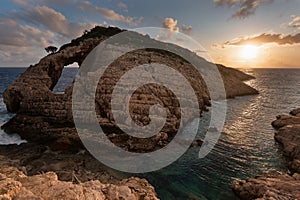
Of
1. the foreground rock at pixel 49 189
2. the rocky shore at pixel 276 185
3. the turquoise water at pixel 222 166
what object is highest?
the foreground rock at pixel 49 189

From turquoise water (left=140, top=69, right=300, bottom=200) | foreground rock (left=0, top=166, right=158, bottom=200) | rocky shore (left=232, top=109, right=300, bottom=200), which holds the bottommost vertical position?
turquoise water (left=140, top=69, right=300, bottom=200)

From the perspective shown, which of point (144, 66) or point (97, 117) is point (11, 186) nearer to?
point (97, 117)

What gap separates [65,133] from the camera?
101 ft

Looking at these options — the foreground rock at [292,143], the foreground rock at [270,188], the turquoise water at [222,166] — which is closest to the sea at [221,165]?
the turquoise water at [222,166]

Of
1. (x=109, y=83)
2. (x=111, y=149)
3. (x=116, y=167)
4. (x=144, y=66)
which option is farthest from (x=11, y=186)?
(x=144, y=66)

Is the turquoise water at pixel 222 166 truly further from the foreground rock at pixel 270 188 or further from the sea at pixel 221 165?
the foreground rock at pixel 270 188

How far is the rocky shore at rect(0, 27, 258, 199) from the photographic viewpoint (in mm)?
14070

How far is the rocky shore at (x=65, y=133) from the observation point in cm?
1407

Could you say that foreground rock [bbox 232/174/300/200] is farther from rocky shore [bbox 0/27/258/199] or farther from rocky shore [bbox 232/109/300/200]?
rocky shore [bbox 0/27/258/199]

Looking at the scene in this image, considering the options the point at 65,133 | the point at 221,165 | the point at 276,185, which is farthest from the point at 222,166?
the point at 65,133

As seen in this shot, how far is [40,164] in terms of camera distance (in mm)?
23453

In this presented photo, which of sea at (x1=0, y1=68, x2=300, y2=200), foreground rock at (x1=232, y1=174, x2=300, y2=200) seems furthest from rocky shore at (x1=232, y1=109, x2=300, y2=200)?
sea at (x1=0, y1=68, x2=300, y2=200)

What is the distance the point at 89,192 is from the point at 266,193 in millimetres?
14629

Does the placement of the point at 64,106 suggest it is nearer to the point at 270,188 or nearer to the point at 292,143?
the point at 270,188
